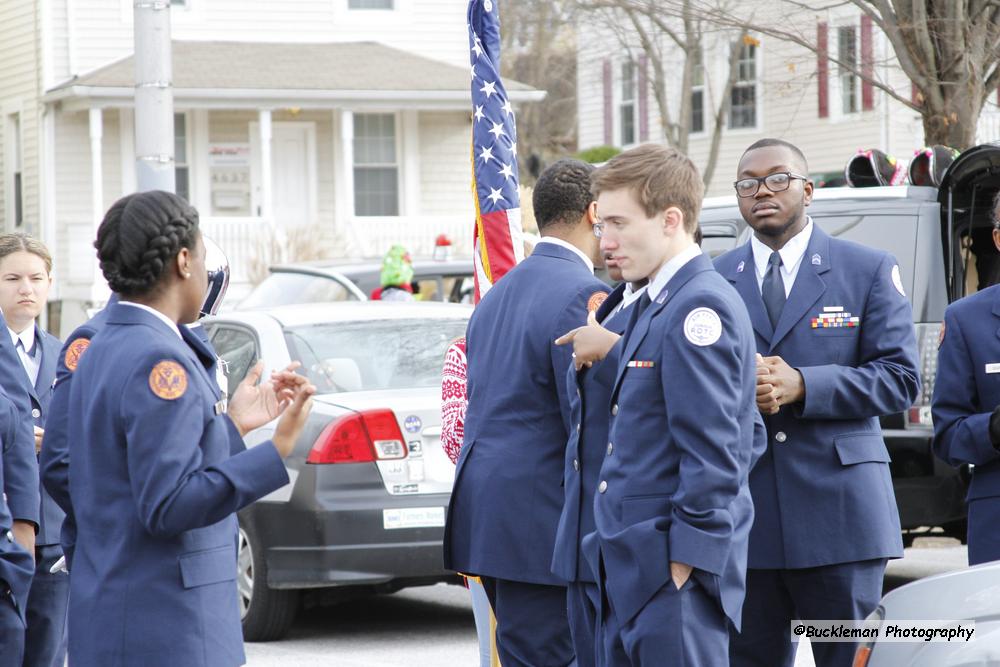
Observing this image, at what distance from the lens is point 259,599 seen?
25.6ft

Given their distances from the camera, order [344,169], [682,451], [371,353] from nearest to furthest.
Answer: [682,451] < [371,353] < [344,169]

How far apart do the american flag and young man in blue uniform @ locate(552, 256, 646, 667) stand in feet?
6.00

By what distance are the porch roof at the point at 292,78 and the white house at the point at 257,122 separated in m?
0.04

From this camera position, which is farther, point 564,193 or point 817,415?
point 564,193

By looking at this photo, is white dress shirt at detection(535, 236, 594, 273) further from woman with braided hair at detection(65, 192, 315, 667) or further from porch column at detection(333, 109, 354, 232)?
porch column at detection(333, 109, 354, 232)

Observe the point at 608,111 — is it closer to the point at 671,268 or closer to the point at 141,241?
the point at 671,268

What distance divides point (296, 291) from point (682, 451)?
10.1m

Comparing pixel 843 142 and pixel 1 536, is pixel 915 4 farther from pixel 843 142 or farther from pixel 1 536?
pixel 843 142

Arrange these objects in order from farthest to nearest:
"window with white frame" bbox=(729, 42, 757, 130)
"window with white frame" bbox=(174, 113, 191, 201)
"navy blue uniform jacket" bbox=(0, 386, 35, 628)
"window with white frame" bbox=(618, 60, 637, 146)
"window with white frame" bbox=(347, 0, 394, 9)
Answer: "window with white frame" bbox=(618, 60, 637, 146) → "window with white frame" bbox=(729, 42, 757, 130) → "window with white frame" bbox=(347, 0, 394, 9) → "window with white frame" bbox=(174, 113, 191, 201) → "navy blue uniform jacket" bbox=(0, 386, 35, 628)

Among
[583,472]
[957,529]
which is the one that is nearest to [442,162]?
[957,529]

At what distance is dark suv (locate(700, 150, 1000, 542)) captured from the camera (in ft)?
25.1

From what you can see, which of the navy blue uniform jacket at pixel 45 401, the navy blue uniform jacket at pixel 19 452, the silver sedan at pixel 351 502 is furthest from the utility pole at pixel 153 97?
the navy blue uniform jacket at pixel 19 452

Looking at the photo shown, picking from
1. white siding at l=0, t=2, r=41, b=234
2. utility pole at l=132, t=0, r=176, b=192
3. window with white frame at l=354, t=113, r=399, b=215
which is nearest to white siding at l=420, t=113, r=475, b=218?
Answer: window with white frame at l=354, t=113, r=399, b=215

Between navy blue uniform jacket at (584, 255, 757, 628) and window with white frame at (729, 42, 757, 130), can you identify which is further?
window with white frame at (729, 42, 757, 130)
